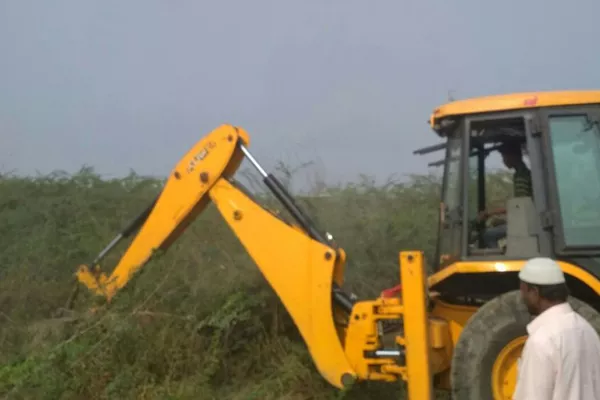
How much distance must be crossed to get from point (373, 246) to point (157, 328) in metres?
3.32

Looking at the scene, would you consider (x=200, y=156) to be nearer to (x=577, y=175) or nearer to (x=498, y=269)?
(x=498, y=269)

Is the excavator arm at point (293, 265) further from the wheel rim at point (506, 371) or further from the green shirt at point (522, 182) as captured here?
the green shirt at point (522, 182)

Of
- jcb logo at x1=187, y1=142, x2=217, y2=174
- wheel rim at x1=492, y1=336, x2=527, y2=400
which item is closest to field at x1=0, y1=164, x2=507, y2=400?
jcb logo at x1=187, y1=142, x2=217, y2=174

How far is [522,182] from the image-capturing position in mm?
5375

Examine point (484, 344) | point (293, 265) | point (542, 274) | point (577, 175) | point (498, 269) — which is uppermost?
point (577, 175)

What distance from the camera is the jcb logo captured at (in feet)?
19.6

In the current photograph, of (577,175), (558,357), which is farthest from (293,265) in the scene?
(558,357)

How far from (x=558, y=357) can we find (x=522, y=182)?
8.39 feet

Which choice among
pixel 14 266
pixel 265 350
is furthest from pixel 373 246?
pixel 14 266

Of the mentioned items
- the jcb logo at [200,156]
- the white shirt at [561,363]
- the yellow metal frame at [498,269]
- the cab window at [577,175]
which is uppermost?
the jcb logo at [200,156]

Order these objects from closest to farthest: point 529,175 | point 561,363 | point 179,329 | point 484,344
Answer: point 561,363 < point 484,344 < point 529,175 < point 179,329

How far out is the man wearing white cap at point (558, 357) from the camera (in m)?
3.01

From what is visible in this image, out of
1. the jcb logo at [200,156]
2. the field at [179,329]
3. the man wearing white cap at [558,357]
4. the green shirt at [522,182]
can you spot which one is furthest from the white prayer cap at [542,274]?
the jcb logo at [200,156]

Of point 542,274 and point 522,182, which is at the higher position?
point 522,182
